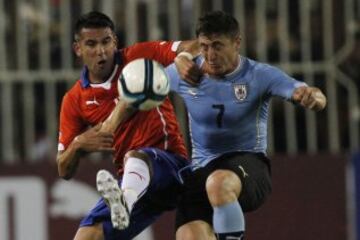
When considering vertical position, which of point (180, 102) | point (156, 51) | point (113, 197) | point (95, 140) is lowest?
point (113, 197)

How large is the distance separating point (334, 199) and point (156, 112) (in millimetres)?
3242

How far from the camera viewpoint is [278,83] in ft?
23.9

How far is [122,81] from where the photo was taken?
23.4 feet

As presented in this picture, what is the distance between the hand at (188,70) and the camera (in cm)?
739

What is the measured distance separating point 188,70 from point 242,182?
0.69m

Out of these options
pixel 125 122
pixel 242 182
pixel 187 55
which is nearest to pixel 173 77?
pixel 187 55

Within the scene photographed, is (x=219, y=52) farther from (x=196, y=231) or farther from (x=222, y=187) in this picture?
(x=196, y=231)

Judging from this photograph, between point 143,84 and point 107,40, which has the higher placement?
point 107,40

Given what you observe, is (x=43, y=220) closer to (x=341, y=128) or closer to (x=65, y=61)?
(x=65, y=61)

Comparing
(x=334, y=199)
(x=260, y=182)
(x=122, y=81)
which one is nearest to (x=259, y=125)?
(x=260, y=182)

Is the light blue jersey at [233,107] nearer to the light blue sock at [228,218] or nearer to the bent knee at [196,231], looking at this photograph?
the bent knee at [196,231]

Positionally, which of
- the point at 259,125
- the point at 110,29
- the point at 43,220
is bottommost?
the point at 43,220

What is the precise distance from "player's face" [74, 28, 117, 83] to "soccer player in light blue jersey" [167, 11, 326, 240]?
0.35m

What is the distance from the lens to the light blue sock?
23.1 ft
